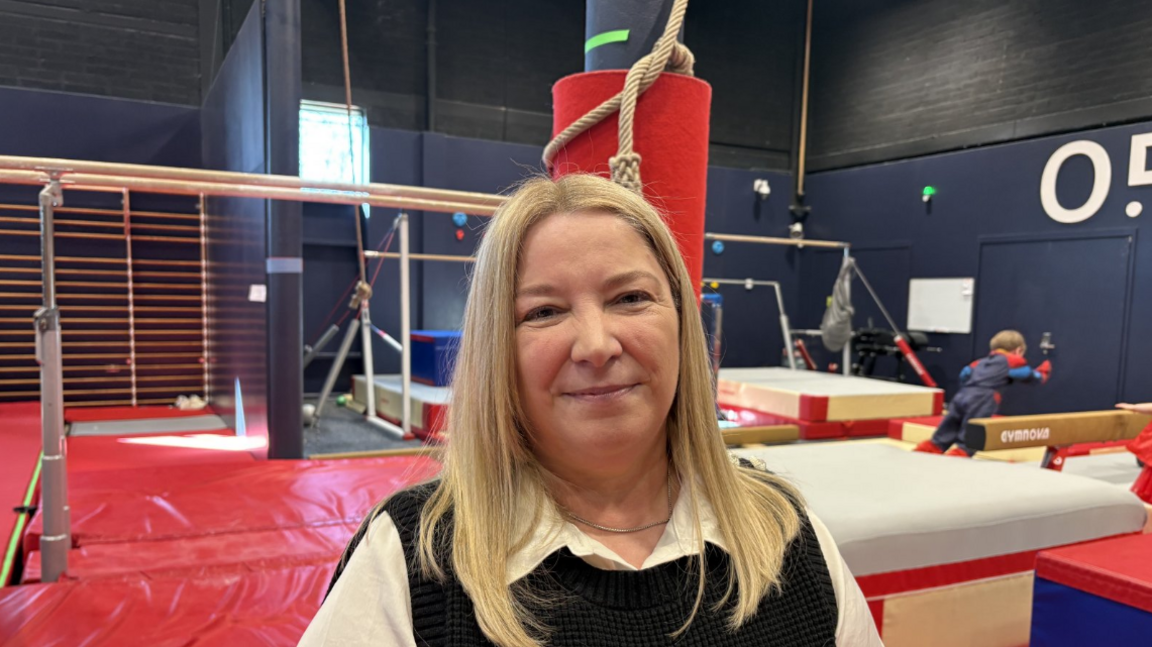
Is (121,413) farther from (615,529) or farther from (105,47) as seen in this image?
(615,529)

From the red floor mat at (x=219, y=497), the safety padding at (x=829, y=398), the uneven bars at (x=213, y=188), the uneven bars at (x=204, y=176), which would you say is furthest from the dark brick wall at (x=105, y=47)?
the safety padding at (x=829, y=398)

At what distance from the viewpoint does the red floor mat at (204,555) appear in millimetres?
1885

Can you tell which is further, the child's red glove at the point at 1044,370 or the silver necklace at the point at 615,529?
the child's red glove at the point at 1044,370

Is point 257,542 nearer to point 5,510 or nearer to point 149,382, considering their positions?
point 5,510

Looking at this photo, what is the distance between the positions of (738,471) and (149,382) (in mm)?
6594

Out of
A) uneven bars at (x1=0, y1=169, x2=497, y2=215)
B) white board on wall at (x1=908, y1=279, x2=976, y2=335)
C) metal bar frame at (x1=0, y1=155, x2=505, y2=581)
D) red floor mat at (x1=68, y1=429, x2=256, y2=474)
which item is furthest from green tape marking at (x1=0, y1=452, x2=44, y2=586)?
white board on wall at (x1=908, y1=279, x2=976, y2=335)

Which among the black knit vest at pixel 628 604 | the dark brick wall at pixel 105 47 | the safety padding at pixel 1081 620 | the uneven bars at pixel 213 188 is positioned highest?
the dark brick wall at pixel 105 47

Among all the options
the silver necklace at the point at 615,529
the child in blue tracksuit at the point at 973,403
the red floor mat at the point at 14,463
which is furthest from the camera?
the child in blue tracksuit at the point at 973,403

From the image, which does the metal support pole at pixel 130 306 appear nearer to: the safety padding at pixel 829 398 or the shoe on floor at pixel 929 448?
the safety padding at pixel 829 398

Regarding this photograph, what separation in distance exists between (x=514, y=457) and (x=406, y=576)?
18 centimetres

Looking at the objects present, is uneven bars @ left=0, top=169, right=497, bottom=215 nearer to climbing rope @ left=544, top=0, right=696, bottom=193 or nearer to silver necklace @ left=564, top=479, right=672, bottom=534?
climbing rope @ left=544, top=0, right=696, bottom=193

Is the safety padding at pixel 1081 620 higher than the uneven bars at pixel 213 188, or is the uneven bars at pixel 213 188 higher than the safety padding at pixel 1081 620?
the uneven bars at pixel 213 188

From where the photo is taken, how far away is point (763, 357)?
881 cm

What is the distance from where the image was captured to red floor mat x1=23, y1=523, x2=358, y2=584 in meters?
1.88
